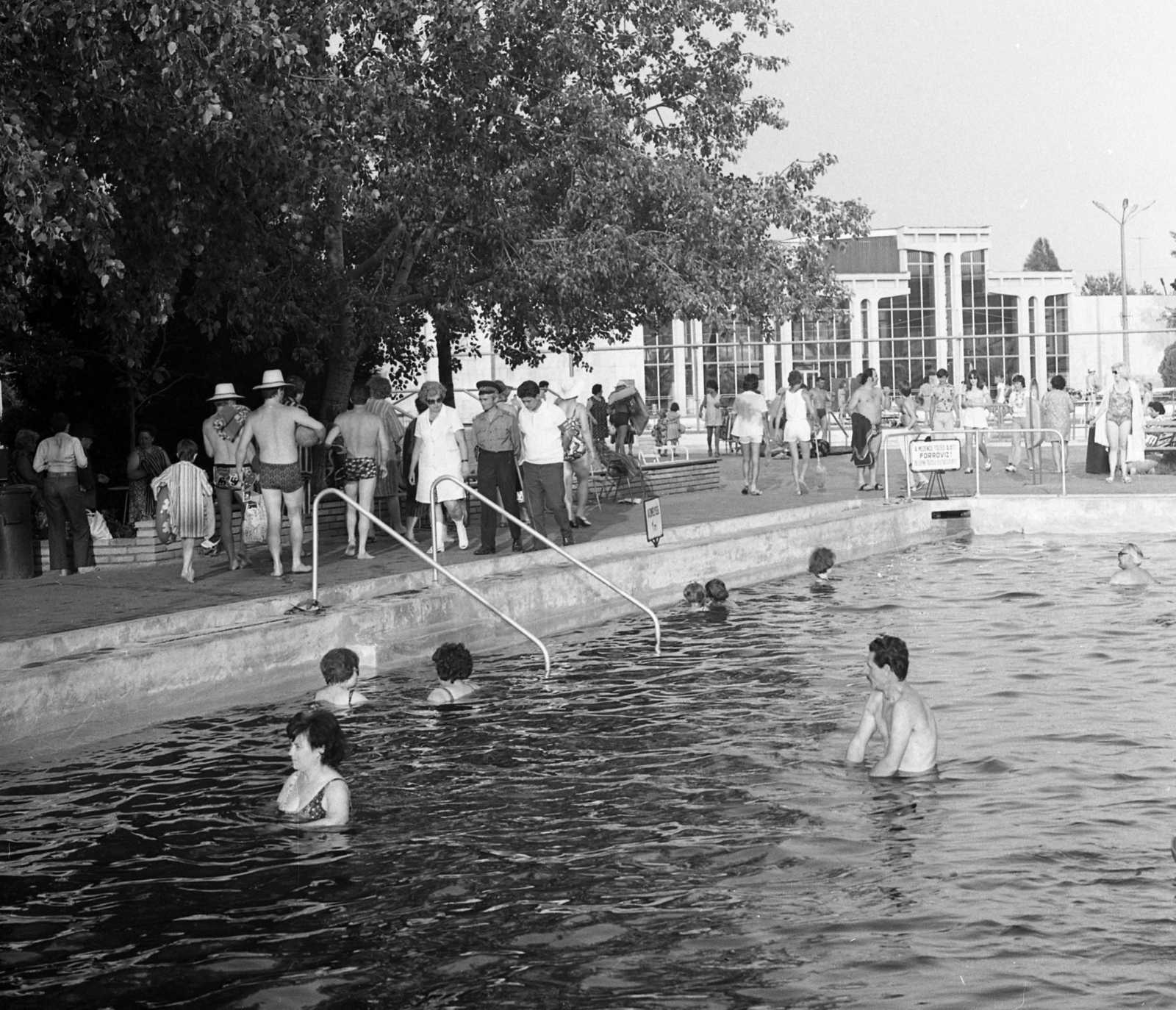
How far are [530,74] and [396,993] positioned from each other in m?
17.3

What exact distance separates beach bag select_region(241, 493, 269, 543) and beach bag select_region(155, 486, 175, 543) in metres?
0.74

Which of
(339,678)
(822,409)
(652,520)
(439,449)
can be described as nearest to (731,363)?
(822,409)

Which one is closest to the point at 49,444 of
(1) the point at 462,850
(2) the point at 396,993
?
(1) the point at 462,850

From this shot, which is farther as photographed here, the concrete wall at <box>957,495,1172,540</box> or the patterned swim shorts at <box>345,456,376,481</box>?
the concrete wall at <box>957,495,1172,540</box>

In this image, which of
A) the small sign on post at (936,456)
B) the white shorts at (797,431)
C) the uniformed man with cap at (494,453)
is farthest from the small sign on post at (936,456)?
the uniformed man with cap at (494,453)

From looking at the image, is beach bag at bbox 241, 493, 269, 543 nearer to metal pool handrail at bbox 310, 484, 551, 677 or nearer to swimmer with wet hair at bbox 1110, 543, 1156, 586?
metal pool handrail at bbox 310, 484, 551, 677

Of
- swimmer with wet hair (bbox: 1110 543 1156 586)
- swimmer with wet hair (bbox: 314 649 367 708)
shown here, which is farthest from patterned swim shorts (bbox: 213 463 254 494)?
swimmer with wet hair (bbox: 1110 543 1156 586)

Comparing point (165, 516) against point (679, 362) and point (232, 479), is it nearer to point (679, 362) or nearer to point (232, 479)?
point (232, 479)

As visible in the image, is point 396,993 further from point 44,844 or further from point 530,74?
point 530,74

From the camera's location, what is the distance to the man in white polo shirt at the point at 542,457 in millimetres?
17625

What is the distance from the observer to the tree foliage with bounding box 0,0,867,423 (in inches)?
580

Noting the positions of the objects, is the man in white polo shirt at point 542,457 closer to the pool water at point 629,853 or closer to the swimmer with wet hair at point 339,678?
the pool water at point 629,853

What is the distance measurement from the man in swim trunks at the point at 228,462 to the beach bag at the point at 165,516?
0.72m

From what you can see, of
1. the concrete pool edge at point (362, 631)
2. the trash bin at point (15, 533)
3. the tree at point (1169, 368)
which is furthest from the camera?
the tree at point (1169, 368)
